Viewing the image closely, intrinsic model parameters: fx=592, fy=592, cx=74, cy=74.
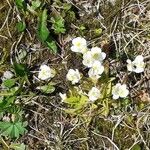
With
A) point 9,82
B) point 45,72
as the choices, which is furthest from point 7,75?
point 45,72

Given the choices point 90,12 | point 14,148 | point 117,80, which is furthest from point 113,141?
point 90,12

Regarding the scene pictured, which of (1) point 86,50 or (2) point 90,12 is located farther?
(2) point 90,12

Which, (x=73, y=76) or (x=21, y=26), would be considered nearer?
(x=73, y=76)

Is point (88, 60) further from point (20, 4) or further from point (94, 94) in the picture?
point (20, 4)

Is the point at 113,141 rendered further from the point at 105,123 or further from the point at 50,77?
the point at 50,77

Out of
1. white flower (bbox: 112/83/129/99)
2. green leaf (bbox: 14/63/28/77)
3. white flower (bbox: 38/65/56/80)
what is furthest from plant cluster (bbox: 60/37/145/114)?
green leaf (bbox: 14/63/28/77)
